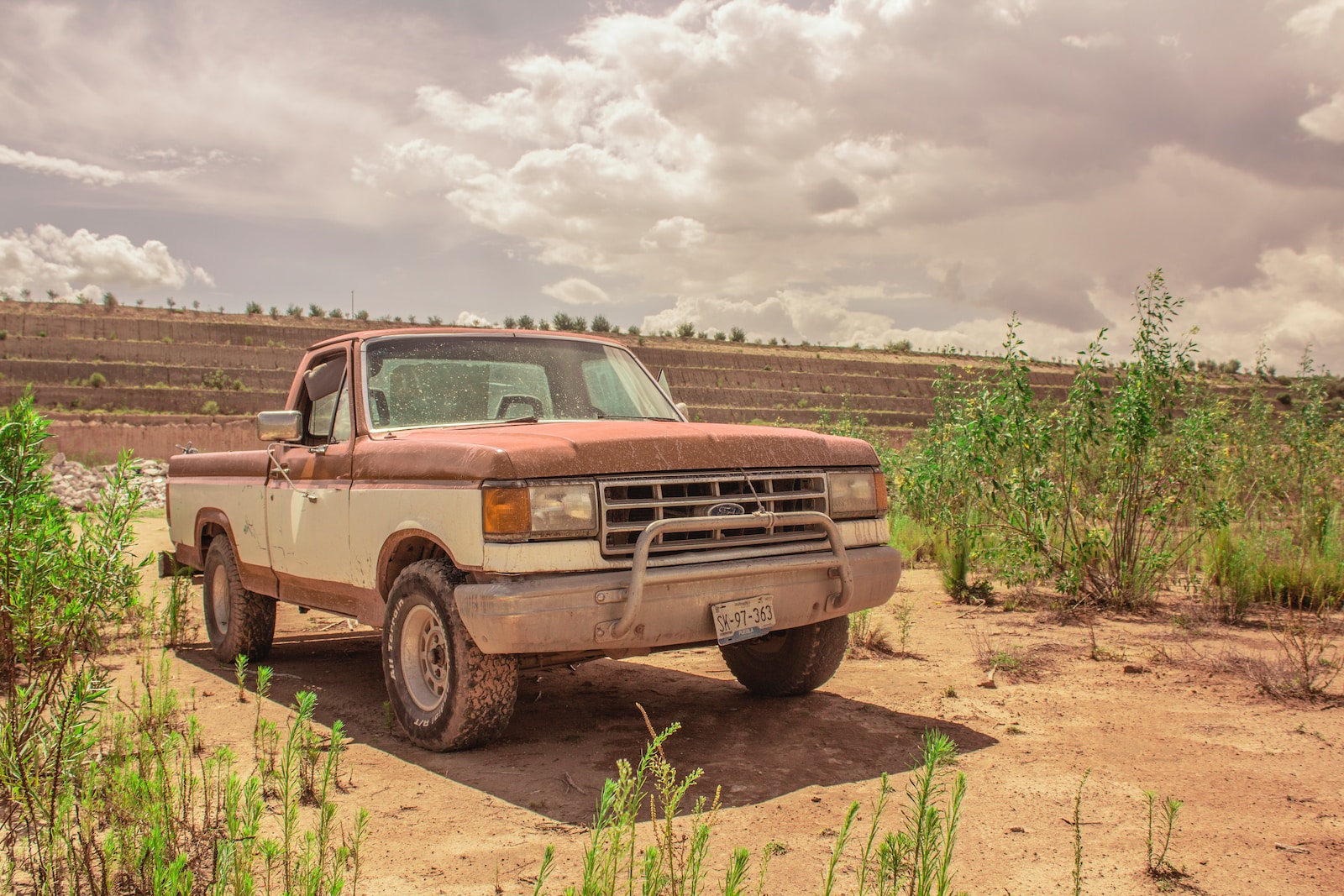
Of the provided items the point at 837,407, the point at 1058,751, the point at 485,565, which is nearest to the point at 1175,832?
the point at 1058,751

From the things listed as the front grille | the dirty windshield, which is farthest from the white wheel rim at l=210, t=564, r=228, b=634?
the front grille

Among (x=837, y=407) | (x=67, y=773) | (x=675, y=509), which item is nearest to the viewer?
(x=67, y=773)

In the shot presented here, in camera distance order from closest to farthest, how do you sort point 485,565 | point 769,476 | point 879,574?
point 485,565 < point 769,476 < point 879,574

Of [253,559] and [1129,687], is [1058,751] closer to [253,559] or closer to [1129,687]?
[1129,687]

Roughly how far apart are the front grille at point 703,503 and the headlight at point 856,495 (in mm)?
108

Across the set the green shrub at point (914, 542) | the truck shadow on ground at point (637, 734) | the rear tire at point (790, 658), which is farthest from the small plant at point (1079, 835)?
the green shrub at point (914, 542)

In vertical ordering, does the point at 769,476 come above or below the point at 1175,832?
above

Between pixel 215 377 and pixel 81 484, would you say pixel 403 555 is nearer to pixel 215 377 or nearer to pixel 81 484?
pixel 81 484

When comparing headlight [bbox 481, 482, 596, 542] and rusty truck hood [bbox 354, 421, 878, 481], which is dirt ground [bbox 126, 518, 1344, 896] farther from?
rusty truck hood [bbox 354, 421, 878, 481]

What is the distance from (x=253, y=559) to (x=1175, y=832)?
518 centimetres

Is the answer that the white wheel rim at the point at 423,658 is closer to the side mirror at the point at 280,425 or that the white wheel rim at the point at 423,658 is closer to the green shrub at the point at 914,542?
the side mirror at the point at 280,425

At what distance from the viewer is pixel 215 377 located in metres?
39.5

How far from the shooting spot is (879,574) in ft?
15.9

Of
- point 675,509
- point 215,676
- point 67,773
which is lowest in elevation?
point 215,676
